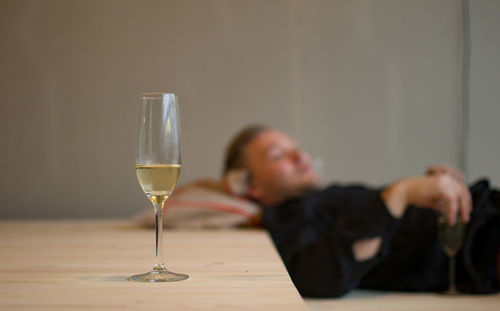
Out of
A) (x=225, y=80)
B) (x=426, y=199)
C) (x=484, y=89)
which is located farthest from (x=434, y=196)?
(x=225, y=80)

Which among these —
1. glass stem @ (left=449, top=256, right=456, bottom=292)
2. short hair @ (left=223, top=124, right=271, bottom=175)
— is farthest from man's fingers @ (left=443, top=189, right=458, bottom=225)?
→ short hair @ (left=223, top=124, right=271, bottom=175)

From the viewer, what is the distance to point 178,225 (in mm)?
1782

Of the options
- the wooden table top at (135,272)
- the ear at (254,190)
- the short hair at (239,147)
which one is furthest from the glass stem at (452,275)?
the short hair at (239,147)

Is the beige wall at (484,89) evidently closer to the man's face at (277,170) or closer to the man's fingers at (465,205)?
the man's face at (277,170)

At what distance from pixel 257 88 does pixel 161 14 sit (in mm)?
519

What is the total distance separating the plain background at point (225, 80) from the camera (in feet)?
8.43

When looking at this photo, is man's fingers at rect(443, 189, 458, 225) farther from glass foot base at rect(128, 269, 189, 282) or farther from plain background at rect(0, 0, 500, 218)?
plain background at rect(0, 0, 500, 218)

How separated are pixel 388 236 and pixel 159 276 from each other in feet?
2.72

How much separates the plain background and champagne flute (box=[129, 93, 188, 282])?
69.8 inches

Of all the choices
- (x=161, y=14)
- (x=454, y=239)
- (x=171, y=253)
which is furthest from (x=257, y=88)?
(x=171, y=253)

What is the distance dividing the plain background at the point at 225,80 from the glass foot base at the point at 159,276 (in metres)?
1.77

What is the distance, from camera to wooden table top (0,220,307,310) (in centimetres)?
64

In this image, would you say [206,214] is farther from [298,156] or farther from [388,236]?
[388,236]

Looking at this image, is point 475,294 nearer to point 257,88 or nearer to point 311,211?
point 311,211
